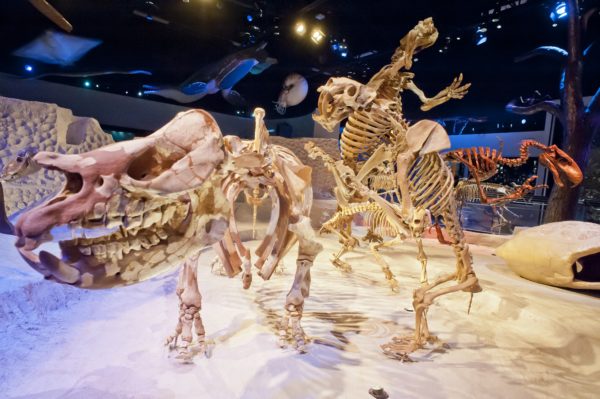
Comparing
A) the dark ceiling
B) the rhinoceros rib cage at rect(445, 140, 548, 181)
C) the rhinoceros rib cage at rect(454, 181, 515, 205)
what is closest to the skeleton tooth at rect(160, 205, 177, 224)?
the dark ceiling

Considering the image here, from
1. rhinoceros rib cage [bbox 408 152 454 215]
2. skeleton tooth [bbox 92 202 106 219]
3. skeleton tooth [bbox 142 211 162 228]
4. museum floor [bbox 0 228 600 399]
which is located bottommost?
museum floor [bbox 0 228 600 399]

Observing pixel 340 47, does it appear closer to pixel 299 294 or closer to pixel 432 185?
pixel 432 185

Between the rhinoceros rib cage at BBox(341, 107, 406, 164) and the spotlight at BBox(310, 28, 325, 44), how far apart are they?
13.1 feet

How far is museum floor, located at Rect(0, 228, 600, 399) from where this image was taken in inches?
82.6

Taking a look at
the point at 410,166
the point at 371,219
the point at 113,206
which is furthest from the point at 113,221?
the point at 371,219

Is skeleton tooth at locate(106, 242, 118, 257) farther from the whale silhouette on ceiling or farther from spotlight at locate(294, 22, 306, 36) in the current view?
spotlight at locate(294, 22, 306, 36)

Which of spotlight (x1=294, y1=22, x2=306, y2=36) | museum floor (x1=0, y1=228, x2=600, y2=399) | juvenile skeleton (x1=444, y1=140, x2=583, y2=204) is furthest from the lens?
spotlight (x1=294, y1=22, x2=306, y2=36)

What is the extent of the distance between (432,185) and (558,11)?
6159 mm

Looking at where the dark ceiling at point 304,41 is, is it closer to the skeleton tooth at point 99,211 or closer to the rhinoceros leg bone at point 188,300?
the rhinoceros leg bone at point 188,300

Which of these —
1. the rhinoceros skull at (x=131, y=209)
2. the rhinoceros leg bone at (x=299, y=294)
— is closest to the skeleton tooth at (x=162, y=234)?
the rhinoceros skull at (x=131, y=209)

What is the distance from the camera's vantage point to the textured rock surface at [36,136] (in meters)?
4.77

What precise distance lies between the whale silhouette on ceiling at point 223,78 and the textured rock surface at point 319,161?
1.94 meters

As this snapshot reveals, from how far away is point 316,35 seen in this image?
655 cm

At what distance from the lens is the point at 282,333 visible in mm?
2750
